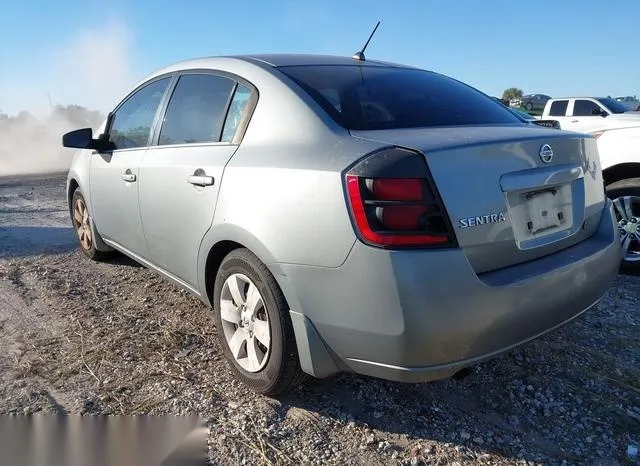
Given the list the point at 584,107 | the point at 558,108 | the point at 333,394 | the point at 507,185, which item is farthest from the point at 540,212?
the point at 558,108

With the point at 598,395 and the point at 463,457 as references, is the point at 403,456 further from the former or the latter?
the point at 598,395

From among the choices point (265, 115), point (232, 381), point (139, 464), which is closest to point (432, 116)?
point (265, 115)

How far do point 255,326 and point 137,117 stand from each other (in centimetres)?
209

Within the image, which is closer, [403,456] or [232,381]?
[403,456]

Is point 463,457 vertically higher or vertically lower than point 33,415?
lower

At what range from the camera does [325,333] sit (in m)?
2.09

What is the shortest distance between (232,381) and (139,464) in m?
0.65

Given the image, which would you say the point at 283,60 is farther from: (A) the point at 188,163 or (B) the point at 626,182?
(B) the point at 626,182

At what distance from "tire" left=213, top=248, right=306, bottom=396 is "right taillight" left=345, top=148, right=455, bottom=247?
0.58 m

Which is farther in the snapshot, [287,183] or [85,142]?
[85,142]

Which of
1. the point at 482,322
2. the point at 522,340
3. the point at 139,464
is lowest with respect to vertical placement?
the point at 139,464

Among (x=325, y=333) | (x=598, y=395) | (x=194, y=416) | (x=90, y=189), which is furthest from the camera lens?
(x=90, y=189)

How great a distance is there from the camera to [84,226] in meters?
4.71

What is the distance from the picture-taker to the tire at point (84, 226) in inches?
179
